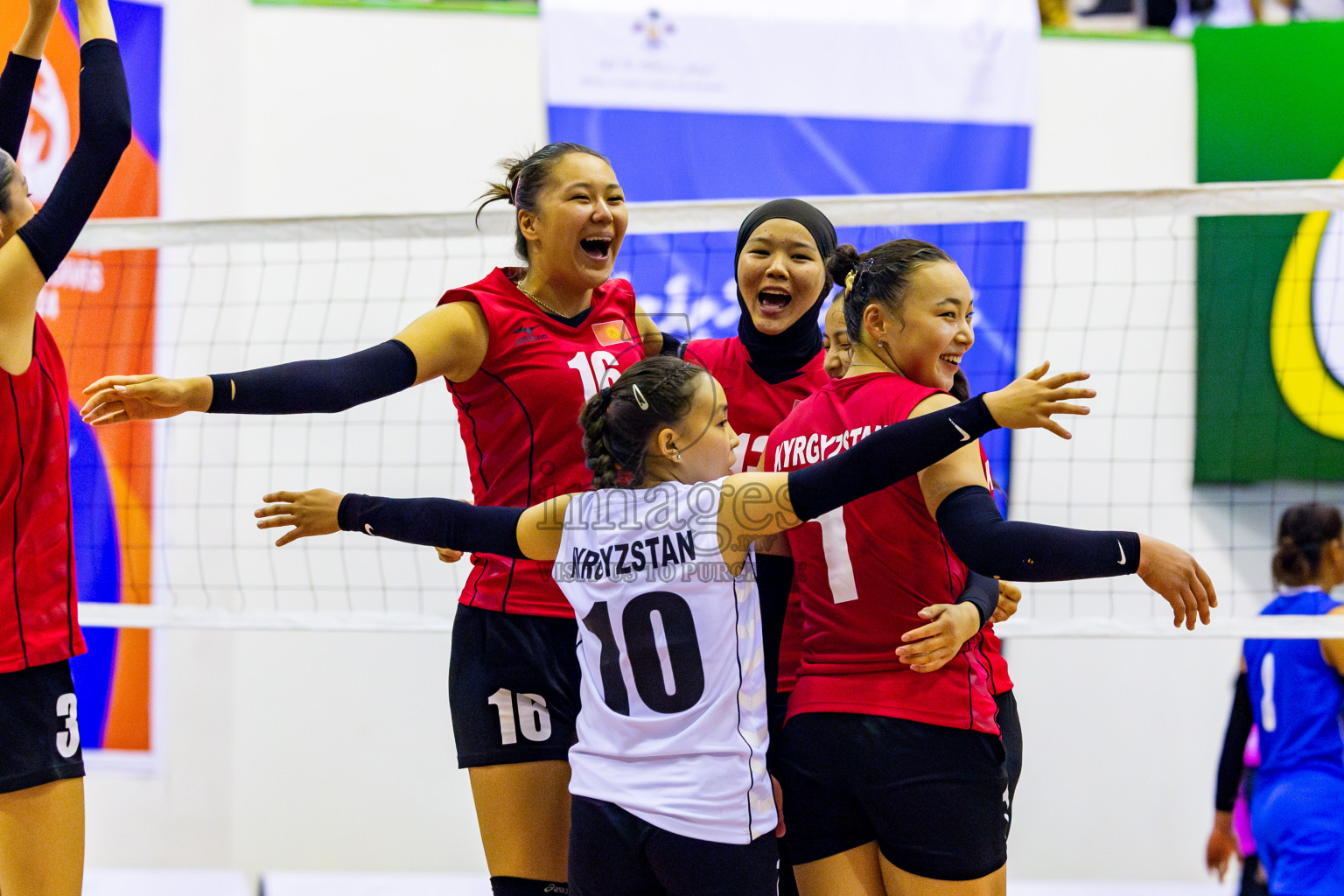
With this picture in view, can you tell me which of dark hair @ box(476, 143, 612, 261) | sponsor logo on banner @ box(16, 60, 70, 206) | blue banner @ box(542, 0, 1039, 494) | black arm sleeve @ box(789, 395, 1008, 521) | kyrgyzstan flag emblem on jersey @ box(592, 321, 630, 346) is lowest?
black arm sleeve @ box(789, 395, 1008, 521)

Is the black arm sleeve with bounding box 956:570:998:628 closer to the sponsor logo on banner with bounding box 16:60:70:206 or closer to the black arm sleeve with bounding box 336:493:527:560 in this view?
the black arm sleeve with bounding box 336:493:527:560

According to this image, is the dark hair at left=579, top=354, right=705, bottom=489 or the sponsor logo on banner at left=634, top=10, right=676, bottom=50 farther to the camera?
the sponsor logo on banner at left=634, top=10, right=676, bottom=50

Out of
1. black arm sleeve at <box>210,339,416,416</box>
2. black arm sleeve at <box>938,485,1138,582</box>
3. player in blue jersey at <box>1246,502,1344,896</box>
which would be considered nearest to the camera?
black arm sleeve at <box>938,485,1138,582</box>

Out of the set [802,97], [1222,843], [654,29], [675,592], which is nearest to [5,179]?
[675,592]

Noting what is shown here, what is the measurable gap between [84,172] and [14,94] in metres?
0.58

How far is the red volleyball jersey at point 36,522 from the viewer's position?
2.05 metres

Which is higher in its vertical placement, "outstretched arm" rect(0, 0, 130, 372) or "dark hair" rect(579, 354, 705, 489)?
"outstretched arm" rect(0, 0, 130, 372)

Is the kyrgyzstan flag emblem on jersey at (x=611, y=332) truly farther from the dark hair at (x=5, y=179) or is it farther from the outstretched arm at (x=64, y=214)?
the dark hair at (x=5, y=179)

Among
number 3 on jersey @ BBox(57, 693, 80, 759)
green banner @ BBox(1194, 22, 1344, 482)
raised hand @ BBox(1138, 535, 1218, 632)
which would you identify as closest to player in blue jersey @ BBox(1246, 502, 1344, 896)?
green banner @ BBox(1194, 22, 1344, 482)

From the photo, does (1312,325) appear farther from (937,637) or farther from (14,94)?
(14,94)

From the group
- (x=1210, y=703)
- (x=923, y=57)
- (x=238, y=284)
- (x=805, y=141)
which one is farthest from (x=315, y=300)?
(x=1210, y=703)

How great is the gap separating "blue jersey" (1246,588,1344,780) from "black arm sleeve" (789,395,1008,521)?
237cm

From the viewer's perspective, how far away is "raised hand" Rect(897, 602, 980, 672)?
5.83ft

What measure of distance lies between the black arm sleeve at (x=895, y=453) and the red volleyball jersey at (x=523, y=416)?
0.64 meters
